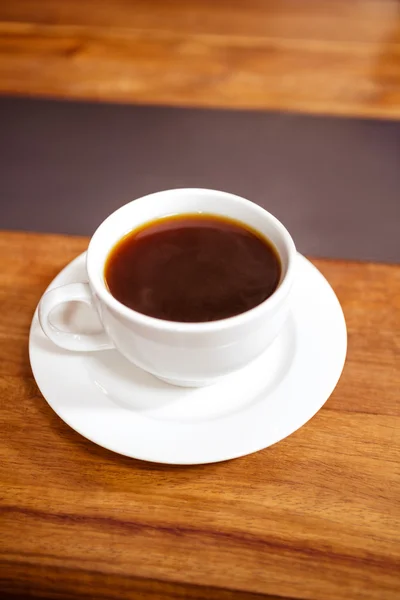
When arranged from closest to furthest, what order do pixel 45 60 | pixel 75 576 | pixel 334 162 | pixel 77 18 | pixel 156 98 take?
pixel 75 576 < pixel 334 162 < pixel 156 98 < pixel 45 60 < pixel 77 18

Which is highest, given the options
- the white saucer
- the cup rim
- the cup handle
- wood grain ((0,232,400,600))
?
the cup rim

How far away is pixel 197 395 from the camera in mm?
646

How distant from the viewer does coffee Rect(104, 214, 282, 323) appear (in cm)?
63

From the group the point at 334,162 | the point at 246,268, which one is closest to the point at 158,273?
the point at 246,268

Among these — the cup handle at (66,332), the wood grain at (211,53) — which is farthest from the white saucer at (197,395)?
the wood grain at (211,53)

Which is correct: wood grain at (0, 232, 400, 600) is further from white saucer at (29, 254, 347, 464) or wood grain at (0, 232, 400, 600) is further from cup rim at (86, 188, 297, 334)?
cup rim at (86, 188, 297, 334)

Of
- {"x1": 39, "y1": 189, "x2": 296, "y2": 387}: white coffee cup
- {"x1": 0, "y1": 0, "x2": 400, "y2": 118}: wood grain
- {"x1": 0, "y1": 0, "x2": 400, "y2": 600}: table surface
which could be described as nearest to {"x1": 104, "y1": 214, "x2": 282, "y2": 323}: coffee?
{"x1": 39, "y1": 189, "x2": 296, "y2": 387}: white coffee cup

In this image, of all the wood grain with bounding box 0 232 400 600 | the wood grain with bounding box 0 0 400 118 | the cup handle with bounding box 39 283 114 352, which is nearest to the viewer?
the wood grain with bounding box 0 232 400 600

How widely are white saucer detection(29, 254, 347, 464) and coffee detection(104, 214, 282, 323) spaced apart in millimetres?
83

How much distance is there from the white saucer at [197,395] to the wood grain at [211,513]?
0.03 meters

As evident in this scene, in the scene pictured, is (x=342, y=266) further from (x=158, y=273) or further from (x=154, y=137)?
(x=154, y=137)

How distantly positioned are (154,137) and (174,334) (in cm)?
66

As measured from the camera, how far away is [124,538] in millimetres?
557

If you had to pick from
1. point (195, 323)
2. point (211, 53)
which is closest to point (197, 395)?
point (195, 323)
